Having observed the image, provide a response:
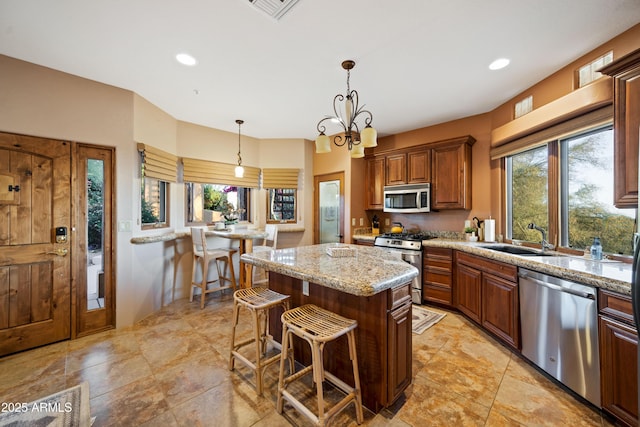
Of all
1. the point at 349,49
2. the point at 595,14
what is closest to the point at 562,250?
the point at 595,14

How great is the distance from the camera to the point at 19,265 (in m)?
2.38

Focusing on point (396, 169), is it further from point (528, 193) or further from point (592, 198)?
point (592, 198)

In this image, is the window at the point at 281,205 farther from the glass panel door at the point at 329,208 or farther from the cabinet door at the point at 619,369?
the cabinet door at the point at 619,369

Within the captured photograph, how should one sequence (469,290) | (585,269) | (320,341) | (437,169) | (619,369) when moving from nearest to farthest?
(320,341) < (619,369) < (585,269) < (469,290) < (437,169)

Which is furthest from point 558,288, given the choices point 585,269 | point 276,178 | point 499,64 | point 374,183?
point 276,178

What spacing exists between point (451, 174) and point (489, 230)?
3.05 ft

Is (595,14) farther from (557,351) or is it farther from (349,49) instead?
(557,351)

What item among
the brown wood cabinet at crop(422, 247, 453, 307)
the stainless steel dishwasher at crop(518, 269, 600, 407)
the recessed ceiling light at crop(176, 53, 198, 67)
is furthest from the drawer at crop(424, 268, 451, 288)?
the recessed ceiling light at crop(176, 53, 198, 67)

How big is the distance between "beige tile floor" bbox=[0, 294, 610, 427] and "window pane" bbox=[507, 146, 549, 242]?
4.57ft

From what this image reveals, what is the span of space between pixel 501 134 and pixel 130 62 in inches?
163

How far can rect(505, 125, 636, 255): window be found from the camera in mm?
2135

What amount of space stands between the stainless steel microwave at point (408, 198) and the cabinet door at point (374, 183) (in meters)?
0.16

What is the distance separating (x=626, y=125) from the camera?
5.51ft

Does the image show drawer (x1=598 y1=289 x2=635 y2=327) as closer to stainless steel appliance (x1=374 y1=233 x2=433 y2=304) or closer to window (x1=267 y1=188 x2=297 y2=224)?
stainless steel appliance (x1=374 y1=233 x2=433 y2=304)
